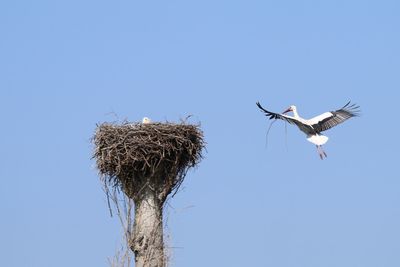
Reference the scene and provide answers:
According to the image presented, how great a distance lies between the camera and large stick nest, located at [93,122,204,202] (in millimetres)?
17672

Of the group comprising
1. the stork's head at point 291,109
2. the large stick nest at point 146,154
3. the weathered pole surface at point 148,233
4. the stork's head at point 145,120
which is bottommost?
the weathered pole surface at point 148,233

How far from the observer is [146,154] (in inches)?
699

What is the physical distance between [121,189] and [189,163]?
1.20 metres

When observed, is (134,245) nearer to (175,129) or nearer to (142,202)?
(142,202)

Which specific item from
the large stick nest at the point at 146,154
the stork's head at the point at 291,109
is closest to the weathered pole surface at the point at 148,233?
the large stick nest at the point at 146,154

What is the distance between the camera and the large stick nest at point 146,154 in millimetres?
17672

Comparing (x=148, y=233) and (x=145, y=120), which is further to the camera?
(x=145, y=120)

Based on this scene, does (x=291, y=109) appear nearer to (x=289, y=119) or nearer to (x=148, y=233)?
(x=289, y=119)

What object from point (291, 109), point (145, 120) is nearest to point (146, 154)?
point (145, 120)

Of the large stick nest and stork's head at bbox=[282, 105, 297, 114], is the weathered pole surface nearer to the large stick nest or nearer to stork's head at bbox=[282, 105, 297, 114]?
the large stick nest

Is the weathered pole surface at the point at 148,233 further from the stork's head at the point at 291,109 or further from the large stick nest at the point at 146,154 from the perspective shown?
the stork's head at the point at 291,109

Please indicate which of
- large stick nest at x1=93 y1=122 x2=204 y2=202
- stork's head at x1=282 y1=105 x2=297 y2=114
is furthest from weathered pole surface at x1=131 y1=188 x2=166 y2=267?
stork's head at x1=282 y1=105 x2=297 y2=114

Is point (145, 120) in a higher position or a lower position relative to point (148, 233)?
higher

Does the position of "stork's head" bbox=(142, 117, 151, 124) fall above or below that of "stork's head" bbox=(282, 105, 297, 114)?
below
